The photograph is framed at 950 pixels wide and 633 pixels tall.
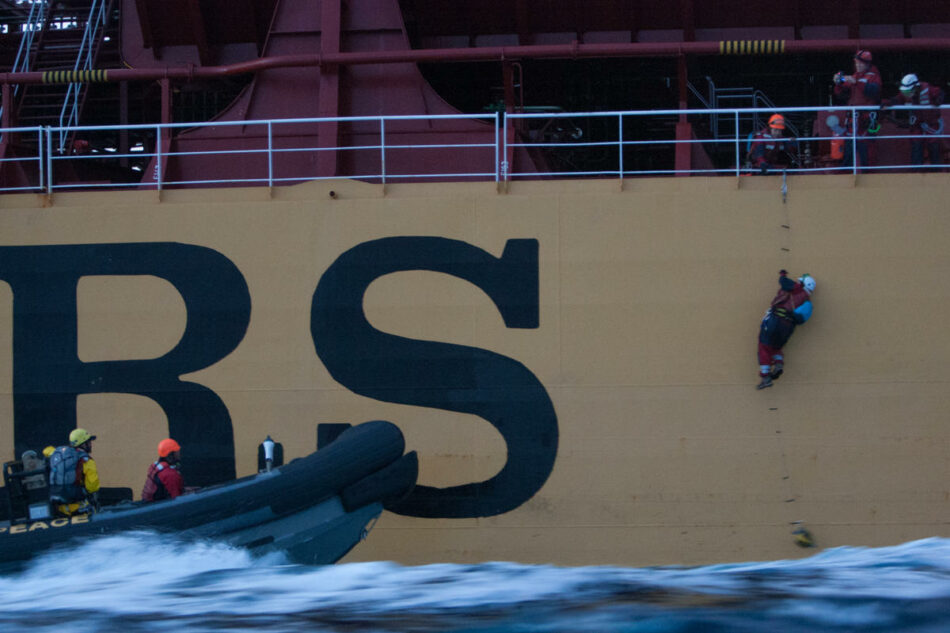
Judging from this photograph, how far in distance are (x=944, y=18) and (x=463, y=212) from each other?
648 centimetres

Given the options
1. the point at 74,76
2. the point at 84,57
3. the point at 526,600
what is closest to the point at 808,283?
the point at 526,600

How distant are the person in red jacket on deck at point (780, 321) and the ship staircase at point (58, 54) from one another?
8528mm

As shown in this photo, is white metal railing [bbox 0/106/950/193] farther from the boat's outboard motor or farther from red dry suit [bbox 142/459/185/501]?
red dry suit [bbox 142/459/185/501]

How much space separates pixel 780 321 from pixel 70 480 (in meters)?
5.95

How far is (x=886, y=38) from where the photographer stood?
1010 cm

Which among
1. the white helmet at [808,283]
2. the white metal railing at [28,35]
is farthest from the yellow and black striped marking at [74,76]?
the white helmet at [808,283]

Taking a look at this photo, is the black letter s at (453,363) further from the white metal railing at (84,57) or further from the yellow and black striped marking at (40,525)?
the white metal railing at (84,57)

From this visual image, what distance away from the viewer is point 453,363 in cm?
790

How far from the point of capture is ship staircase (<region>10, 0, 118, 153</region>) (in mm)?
10992

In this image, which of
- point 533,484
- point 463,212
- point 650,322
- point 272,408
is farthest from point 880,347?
point 272,408

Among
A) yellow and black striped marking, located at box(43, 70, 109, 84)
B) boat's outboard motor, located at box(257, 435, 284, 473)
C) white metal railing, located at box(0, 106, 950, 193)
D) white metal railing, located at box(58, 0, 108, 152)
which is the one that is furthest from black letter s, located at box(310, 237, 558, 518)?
white metal railing, located at box(58, 0, 108, 152)

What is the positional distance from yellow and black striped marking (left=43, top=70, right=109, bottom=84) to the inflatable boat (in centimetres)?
528

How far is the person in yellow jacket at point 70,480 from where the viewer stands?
6.61m

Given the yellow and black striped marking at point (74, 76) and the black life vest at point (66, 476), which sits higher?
the yellow and black striped marking at point (74, 76)
